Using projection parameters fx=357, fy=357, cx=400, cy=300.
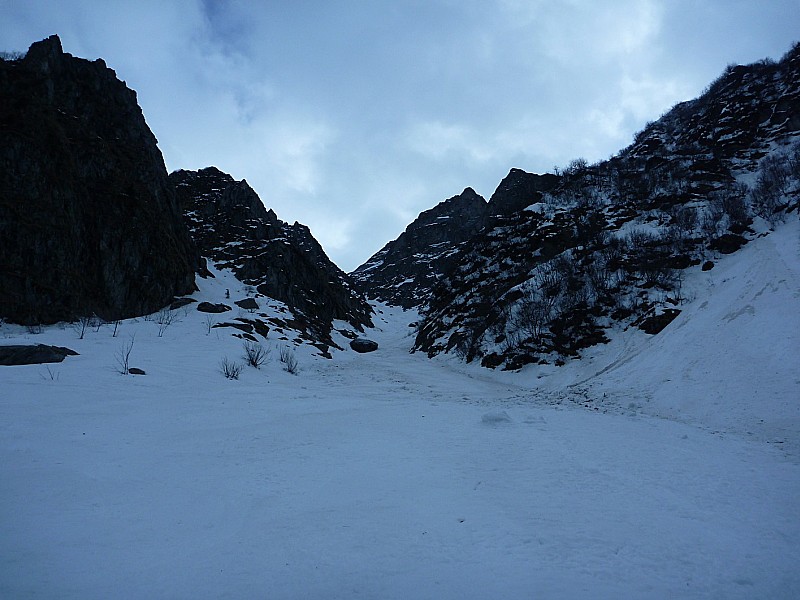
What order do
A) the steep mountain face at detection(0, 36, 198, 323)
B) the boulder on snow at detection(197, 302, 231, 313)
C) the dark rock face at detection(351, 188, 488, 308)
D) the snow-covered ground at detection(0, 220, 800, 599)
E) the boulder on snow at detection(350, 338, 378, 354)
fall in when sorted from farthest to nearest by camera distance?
the dark rock face at detection(351, 188, 488, 308) → the boulder on snow at detection(350, 338, 378, 354) → the boulder on snow at detection(197, 302, 231, 313) → the steep mountain face at detection(0, 36, 198, 323) → the snow-covered ground at detection(0, 220, 800, 599)

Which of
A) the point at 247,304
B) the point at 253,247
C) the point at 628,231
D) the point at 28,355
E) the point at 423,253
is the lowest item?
the point at 28,355

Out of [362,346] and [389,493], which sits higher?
[389,493]

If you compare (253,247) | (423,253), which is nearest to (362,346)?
(253,247)

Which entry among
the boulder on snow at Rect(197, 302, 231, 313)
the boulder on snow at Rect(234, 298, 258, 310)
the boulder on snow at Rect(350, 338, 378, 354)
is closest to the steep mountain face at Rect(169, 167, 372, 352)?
the boulder on snow at Rect(350, 338, 378, 354)

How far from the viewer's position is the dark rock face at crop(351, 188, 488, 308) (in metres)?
133

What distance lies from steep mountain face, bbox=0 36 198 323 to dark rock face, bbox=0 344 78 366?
60.3 ft

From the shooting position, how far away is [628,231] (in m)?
31.7

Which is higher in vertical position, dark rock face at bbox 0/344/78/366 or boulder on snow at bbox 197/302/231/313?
boulder on snow at bbox 197/302/231/313

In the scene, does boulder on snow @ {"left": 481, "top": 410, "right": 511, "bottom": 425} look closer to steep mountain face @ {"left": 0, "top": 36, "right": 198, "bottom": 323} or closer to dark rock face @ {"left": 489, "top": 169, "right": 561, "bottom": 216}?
steep mountain face @ {"left": 0, "top": 36, "right": 198, "bottom": 323}

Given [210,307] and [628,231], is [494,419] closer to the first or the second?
[628,231]

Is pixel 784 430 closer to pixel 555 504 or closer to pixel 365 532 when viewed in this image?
pixel 555 504

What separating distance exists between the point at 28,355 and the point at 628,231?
126 feet

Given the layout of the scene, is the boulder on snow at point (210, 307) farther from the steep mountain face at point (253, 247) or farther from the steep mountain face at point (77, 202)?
the steep mountain face at point (253, 247)

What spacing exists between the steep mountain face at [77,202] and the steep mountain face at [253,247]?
1238cm
